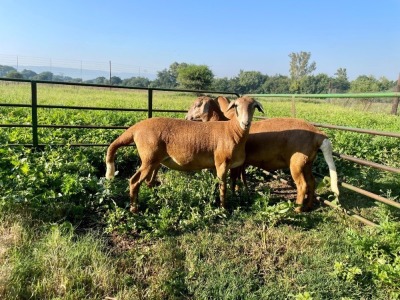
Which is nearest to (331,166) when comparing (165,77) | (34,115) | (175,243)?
(175,243)

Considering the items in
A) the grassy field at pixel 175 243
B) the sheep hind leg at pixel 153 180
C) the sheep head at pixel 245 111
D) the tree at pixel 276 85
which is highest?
the tree at pixel 276 85

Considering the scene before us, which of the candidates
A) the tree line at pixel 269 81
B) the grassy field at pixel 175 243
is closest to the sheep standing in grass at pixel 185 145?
the grassy field at pixel 175 243

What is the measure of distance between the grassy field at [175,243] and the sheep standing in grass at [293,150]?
0.42 m

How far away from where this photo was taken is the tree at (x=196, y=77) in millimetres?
55781

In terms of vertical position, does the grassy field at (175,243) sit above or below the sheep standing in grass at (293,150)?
below

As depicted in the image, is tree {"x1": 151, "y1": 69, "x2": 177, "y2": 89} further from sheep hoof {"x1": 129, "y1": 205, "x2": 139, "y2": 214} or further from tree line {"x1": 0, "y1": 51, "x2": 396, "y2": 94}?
sheep hoof {"x1": 129, "y1": 205, "x2": 139, "y2": 214}

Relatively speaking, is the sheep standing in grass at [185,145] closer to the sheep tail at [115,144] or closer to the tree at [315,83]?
the sheep tail at [115,144]

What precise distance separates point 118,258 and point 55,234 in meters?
0.77

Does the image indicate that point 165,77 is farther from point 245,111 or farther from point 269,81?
point 245,111

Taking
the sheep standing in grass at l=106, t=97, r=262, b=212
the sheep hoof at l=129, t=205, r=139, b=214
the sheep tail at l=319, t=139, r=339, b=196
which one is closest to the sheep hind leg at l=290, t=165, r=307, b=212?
the sheep tail at l=319, t=139, r=339, b=196

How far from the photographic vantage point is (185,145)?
182 inches

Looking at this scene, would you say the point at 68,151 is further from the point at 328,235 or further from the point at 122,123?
the point at 328,235

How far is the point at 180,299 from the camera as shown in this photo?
110 inches

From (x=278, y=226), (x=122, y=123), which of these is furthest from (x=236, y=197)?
(x=122, y=123)
